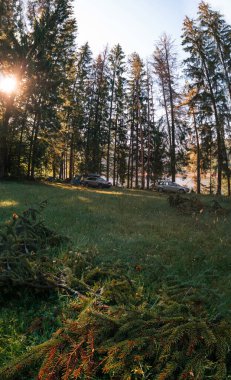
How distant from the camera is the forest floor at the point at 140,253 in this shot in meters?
3.50

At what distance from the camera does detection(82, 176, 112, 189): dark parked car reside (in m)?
35.7

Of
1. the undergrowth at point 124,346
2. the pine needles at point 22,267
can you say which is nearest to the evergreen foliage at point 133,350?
the undergrowth at point 124,346

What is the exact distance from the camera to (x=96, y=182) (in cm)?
3600

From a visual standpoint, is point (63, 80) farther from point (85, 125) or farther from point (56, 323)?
point (56, 323)

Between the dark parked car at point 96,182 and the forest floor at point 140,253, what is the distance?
77.0ft

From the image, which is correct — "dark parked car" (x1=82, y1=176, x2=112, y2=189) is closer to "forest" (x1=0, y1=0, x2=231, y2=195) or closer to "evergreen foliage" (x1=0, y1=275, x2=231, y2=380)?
"forest" (x1=0, y1=0, x2=231, y2=195)

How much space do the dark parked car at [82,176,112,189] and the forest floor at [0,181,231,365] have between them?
23458 millimetres

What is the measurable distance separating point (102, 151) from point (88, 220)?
3703 cm

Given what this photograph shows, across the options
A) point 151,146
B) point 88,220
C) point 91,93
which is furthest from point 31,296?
point 91,93

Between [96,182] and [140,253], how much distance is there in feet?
98.0

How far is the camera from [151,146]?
43656 millimetres

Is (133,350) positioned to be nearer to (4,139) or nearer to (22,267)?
(22,267)

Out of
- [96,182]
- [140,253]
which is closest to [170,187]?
[96,182]

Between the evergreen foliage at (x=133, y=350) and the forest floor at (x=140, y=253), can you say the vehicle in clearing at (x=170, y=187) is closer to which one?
the forest floor at (x=140, y=253)
